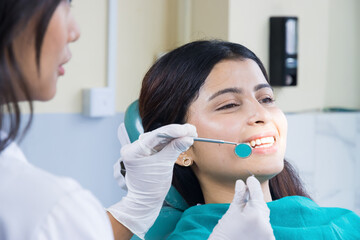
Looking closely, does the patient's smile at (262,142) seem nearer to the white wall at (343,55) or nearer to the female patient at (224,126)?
the female patient at (224,126)

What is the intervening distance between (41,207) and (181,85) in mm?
807

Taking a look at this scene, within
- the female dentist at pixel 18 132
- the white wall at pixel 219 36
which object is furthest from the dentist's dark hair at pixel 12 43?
the white wall at pixel 219 36

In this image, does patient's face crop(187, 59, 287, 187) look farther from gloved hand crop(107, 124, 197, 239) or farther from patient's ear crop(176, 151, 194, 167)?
gloved hand crop(107, 124, 197, 239)

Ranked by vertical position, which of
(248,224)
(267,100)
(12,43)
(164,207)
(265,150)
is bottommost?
(164,207)

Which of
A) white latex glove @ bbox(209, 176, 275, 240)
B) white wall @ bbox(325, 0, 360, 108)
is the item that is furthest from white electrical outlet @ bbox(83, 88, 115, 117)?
white wall @ bbox(325, 0, 360, 108)

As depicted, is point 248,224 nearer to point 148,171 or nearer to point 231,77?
point 148,171

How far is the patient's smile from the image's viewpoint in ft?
4.49

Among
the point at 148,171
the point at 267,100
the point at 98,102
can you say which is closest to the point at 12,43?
the point at 148,171

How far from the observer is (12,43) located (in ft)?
2.39

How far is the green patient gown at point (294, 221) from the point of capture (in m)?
1.32

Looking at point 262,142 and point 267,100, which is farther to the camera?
A: point 267,100

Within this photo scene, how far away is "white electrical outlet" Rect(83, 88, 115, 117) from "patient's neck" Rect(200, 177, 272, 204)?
79 centimetres

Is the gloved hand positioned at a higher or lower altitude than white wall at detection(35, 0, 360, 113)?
lower

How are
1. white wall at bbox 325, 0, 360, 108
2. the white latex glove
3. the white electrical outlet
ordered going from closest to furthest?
the white latex glove < the white electrical outlet < white wall at bbox 325, 0, 360, 108
